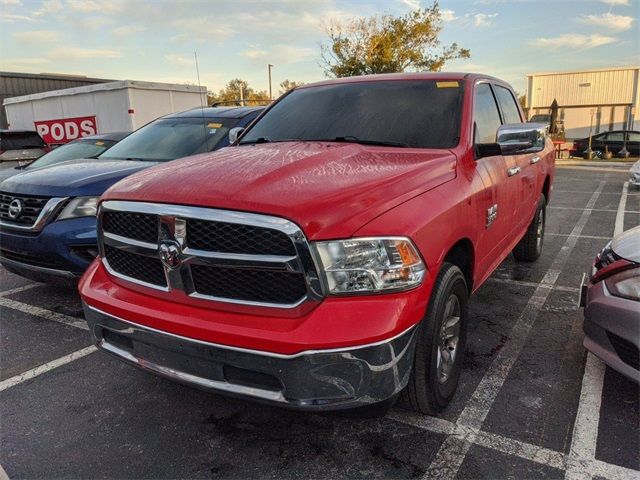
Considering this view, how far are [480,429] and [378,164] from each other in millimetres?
1465

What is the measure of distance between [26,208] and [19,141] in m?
6.72

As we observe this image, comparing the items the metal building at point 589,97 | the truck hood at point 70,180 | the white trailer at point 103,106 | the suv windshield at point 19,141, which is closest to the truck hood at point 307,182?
the truck hood at point 70,180

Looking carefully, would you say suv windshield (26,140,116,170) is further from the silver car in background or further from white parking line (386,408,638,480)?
the silver car in background

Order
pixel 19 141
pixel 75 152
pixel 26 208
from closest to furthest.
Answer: pixel 26 208, pixel 75 152, pixel 19 141

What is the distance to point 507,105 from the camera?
14.6 feet

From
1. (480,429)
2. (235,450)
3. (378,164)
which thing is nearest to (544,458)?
(480,429)

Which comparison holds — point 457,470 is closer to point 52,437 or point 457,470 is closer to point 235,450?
point 235,450

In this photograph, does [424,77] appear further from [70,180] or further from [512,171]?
[70,180]

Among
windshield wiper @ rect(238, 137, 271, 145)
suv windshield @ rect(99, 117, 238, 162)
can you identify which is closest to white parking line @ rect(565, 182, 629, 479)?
windshield wiper @ rect(238, 137, 271, 145)

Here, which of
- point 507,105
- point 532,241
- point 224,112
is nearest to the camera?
point 507,105

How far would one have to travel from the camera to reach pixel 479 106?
3449mm

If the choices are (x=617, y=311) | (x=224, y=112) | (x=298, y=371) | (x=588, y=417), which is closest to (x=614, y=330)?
(x=617, y=311)

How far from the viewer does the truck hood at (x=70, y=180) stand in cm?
386

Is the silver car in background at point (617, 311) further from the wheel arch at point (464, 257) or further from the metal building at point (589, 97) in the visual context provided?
the metal building at point (589, 97)
